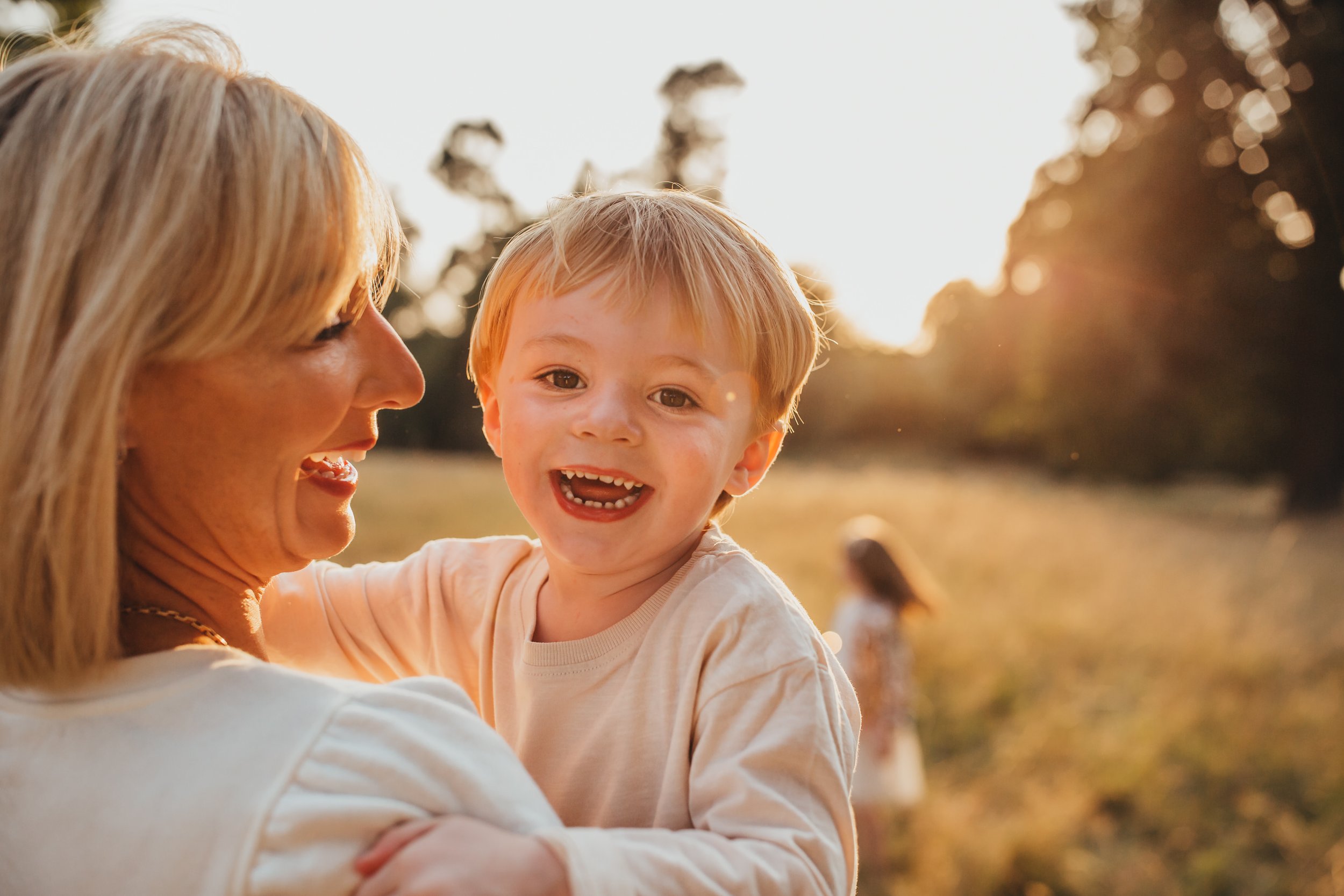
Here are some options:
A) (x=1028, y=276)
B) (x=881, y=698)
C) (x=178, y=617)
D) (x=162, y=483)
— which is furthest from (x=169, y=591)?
(x=1028, y=276)

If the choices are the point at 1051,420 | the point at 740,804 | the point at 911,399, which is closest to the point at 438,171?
the point at 740,804

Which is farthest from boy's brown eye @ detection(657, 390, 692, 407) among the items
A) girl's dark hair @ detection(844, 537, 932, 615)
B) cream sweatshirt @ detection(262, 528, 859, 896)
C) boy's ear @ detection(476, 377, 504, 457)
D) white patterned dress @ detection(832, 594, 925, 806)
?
girl's dark hair @ detection(844, 537, 932, 615)

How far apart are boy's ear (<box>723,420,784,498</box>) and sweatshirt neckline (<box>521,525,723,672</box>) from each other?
0.51 ft

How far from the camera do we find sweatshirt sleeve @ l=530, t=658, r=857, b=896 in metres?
0.91

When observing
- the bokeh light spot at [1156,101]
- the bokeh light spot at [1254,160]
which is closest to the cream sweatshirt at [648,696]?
the bokeh light spot at [1254,160]

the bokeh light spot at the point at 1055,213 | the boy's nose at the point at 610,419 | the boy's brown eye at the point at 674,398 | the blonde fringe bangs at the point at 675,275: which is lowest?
the boy's nose at the point at 610,419

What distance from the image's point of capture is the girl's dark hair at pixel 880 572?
208 inches

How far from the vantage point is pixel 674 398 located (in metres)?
1.37

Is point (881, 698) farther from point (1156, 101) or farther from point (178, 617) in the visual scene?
point (1156, 101)

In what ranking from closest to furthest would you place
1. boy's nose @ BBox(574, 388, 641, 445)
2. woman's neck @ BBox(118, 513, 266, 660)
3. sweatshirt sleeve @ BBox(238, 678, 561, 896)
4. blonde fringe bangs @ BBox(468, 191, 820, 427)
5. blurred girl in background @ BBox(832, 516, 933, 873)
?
sweatshirt sleeve @ BBox(238, 678, 561, 896)
woman's neck @ BBox(118, 513, 266, 660)
boy's nose @ BBox(574, 388, 641, 445)
blonde fringe bangs @ BBox(468, 191, 820, 427)
blurred girl in background @ BBox(832, 516, 933, 873)

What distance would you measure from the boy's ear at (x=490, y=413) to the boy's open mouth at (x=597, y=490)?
0.22 m

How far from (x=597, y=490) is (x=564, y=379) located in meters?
0.17

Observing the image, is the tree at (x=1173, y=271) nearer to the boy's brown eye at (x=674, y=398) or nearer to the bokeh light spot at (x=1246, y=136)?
the bokeh light spot at (x=1246, y=136)

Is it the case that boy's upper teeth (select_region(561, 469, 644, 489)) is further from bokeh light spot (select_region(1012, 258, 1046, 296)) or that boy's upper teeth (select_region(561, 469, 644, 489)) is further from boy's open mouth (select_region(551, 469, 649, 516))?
bokeh light spot (select_region(1012, 258, 1046, 296))
